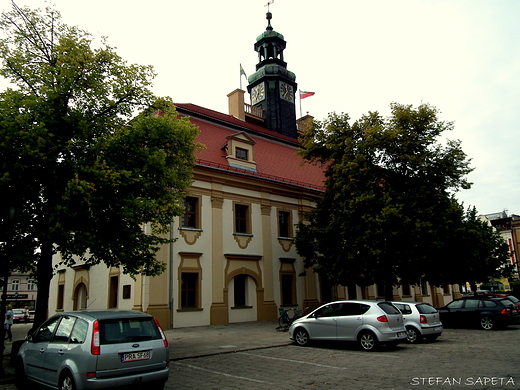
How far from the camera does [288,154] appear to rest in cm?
3080

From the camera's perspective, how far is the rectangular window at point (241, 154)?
26.3 m

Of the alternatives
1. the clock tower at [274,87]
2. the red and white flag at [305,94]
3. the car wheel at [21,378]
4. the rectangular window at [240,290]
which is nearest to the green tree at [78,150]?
the car wheel at [21,378]

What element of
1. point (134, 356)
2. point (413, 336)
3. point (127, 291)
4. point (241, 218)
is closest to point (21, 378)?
point (134, 356)

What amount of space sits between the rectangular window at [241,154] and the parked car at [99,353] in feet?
62.5

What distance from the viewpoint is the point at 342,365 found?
1009 cm

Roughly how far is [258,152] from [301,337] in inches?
652

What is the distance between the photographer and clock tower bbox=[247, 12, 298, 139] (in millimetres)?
34781

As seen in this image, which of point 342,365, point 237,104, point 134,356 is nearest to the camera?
point 134,356

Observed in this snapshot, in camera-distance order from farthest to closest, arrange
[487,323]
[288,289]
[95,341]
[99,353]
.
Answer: [288,289] → [487,323] → [95,341] → [99,353]

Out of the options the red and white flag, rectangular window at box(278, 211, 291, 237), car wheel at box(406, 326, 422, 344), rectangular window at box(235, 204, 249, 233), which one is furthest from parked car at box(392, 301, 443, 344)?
the red and white flag

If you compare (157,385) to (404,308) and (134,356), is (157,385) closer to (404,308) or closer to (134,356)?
(134,356)

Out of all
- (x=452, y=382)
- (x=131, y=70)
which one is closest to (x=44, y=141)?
(x=131, y=70)

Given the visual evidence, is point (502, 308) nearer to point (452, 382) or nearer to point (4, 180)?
point (452, 382)

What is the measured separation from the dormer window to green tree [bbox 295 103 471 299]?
→ 556 centimetres
